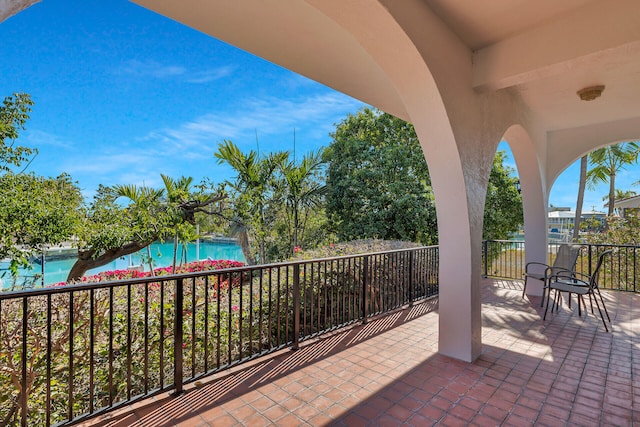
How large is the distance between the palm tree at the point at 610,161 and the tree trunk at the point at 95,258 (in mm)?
13041

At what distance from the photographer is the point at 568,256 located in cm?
487

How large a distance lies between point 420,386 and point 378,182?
7319mm

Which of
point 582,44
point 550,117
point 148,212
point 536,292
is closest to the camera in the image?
point 582,44

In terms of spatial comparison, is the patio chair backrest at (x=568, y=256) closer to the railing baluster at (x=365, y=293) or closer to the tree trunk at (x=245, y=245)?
the railing baluster at (x=365, y=293)

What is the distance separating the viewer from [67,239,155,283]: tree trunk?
7.31 meters

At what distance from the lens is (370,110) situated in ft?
32.7

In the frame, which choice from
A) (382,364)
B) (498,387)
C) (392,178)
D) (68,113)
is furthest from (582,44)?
(68,113)

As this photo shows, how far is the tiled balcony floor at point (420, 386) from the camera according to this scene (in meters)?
1.98

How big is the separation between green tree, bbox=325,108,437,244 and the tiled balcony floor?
17.4ft

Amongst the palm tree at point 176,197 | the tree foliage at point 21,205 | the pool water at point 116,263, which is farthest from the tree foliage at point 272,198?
the tree foliage at point 21,205

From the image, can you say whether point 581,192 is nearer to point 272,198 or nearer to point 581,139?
point 581,139

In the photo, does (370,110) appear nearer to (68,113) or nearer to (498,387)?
(498,387)

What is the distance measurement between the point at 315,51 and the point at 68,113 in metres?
22.4

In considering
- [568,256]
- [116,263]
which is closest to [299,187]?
[116,263]
